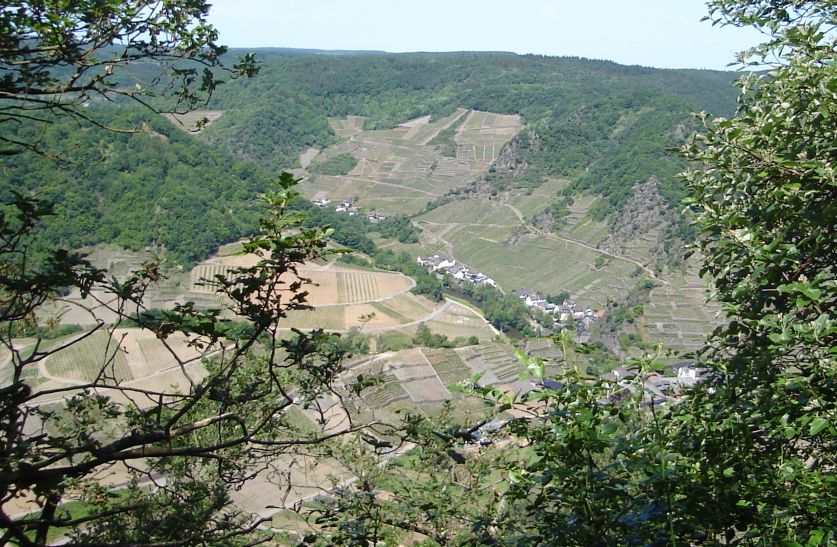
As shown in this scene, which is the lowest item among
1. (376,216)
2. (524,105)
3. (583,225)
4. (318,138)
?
(376,216)

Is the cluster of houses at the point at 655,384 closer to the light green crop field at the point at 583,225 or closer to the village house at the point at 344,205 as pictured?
the light green crop field at the point at 583,225

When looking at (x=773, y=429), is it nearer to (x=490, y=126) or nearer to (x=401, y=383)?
(x=401, y=383)

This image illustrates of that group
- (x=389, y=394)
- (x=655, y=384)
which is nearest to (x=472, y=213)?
(x=389, y=394)

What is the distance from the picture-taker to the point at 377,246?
187 feet

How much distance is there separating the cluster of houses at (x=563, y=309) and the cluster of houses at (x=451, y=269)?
339 cm

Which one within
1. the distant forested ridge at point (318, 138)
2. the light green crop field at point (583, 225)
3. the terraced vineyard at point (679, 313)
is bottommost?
the terraced vineyard at point (679, 313)

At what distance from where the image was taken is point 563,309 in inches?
1708

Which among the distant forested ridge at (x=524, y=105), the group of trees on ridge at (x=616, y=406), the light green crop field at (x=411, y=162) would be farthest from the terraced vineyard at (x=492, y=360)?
the light green crop field at (x=411, y=162)

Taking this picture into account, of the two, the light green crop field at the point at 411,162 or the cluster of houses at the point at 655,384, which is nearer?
the cluster of houses at the point at 655,384

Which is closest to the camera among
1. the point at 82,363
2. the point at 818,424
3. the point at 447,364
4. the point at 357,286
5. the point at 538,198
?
the point at 818,424

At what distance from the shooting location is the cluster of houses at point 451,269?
50.0 metres

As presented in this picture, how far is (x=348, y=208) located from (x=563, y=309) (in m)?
32.2

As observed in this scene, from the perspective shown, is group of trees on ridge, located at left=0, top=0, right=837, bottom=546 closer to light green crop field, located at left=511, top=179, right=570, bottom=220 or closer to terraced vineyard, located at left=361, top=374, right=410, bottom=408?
terraced vineyard, located at left=361, top=374, right=410, bottom=408

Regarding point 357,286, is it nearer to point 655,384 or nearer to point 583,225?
point 583,225
